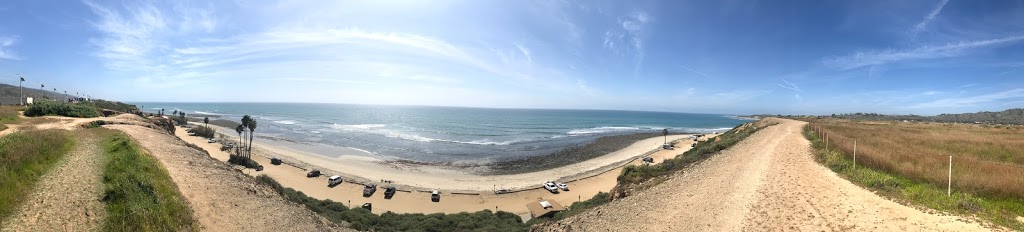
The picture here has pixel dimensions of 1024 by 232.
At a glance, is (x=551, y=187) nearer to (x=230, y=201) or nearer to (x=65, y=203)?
(x=230, y=201)

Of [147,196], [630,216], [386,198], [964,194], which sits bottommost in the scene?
[386,198]

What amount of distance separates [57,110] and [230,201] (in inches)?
1506

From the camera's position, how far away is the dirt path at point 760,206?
392 inches

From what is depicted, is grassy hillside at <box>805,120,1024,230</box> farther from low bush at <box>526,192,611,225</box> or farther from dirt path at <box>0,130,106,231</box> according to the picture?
dirt path at <box>0,130,106,231</box>

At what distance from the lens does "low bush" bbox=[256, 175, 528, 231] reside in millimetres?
18750

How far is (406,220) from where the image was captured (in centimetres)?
2064

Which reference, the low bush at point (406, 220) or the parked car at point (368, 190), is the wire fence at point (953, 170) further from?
the parked car at point (368, 190)

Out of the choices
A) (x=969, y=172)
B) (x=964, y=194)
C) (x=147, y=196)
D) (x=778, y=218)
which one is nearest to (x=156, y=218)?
(x=147, y=196)

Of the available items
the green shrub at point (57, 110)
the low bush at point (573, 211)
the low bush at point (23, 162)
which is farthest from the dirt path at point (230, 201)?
the green shrub at point (57, 110)

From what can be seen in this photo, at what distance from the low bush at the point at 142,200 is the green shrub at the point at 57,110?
Answer: 105 ft

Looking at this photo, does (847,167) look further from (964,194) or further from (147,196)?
(147,196)

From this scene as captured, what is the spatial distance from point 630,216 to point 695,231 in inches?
120

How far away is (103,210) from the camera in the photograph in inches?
412

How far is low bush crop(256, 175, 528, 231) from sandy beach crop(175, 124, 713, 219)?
3.49m
